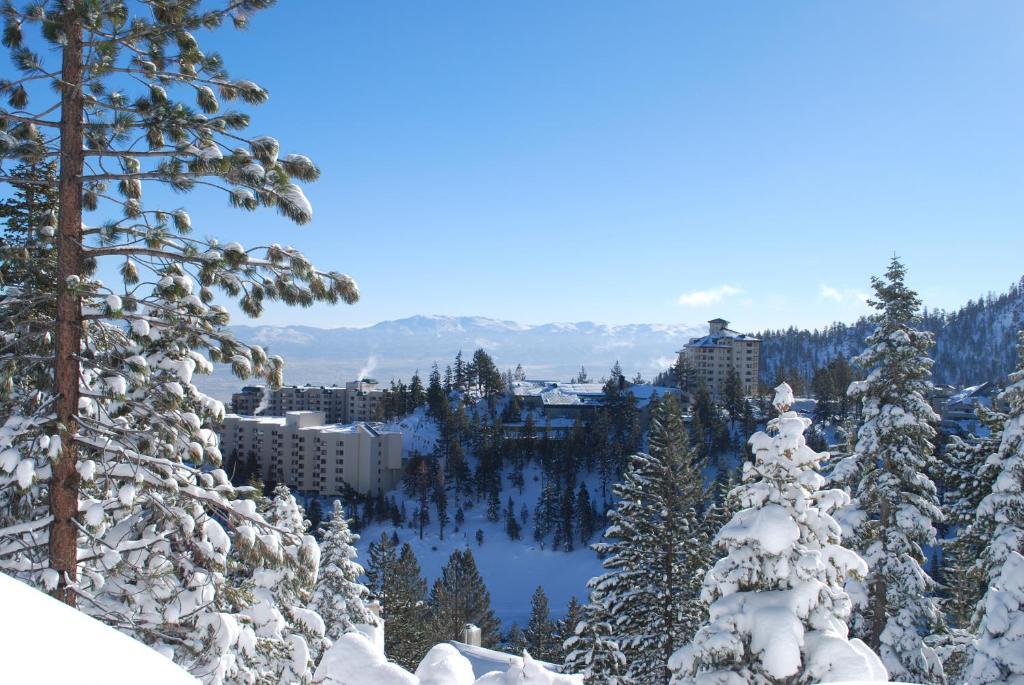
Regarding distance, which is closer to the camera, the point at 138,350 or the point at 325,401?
the point at 138,350

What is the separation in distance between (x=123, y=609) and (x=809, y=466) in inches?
345

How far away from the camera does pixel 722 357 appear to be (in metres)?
128

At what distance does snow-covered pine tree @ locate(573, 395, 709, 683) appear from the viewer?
18188mm

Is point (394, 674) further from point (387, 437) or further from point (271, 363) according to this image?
point (387, 437)

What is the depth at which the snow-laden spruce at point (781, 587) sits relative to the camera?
336 inches

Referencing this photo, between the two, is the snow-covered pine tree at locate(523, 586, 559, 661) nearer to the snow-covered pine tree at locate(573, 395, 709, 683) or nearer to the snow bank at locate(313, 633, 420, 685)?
the snow-covered pine tree at locate(573, 395, 709, 683)

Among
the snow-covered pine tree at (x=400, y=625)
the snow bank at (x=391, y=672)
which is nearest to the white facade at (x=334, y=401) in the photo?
the snow-covered pine tree at (x=400, y=625)

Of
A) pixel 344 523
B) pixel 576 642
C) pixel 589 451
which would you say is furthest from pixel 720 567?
pixel 589 451

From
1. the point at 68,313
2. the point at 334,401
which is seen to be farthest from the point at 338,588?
the point at 334,401

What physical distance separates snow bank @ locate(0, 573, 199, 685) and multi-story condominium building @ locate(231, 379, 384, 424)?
120m

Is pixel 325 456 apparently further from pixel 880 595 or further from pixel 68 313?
pixel 68 313

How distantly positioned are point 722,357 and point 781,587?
125 meters

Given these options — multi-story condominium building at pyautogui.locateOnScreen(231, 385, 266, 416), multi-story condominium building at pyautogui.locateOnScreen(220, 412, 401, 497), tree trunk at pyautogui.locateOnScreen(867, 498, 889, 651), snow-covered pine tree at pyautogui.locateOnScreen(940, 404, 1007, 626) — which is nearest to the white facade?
multi-story condominium building at pyautogui.locateOnScreen(231, 385, 266, 416)

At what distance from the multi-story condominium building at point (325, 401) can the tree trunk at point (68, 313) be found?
378 feet
